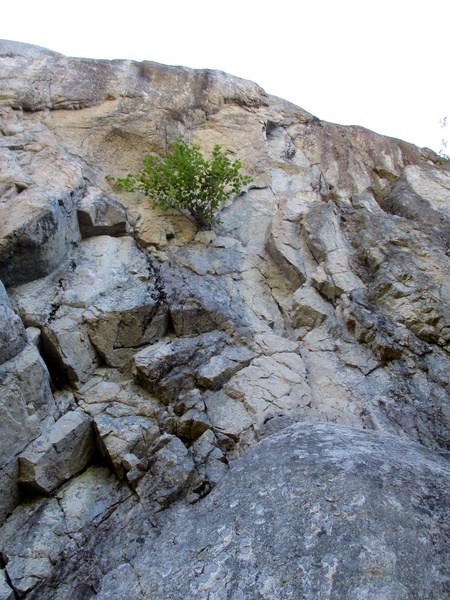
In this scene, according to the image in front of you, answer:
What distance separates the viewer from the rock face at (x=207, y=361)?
386 centimetres

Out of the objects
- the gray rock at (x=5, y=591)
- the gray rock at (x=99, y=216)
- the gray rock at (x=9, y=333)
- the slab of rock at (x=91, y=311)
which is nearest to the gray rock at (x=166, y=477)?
the gray rock at (x=5, y=591)

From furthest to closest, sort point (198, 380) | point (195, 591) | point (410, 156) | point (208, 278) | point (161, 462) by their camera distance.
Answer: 1. point (410, 156)
2. point (208, 278)
3. point (198, 380)
4. point (161, 462)
5. point (195, 591)

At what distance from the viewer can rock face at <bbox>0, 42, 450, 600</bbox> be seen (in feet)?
12.7

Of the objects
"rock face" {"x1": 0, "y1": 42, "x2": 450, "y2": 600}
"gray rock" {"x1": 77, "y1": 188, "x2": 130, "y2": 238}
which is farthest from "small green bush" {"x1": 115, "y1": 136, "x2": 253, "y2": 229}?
"gray rock" {"x1": 77, "y1": 188, "x2": 130, "y2": 238}

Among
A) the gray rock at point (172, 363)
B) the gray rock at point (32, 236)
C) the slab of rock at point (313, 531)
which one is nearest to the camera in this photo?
the slab of rock at point (313, 531)

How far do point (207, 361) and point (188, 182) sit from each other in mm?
4138

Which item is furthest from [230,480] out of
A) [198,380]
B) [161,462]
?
[198,380]

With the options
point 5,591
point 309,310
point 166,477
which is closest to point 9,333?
point 166,477

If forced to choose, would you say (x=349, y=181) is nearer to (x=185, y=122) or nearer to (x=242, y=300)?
(x=185, y=122)

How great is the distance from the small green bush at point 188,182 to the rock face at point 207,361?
1.27 ft

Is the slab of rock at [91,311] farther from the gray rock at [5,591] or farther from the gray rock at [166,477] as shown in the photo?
the gray rock at [5,591]

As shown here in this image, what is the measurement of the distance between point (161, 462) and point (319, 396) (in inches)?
104

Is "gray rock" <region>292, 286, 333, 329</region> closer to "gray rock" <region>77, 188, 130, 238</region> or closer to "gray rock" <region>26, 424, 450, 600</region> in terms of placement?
"gray rock" <region>26, 424, 450, 600</region>

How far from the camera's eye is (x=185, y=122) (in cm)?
1088
